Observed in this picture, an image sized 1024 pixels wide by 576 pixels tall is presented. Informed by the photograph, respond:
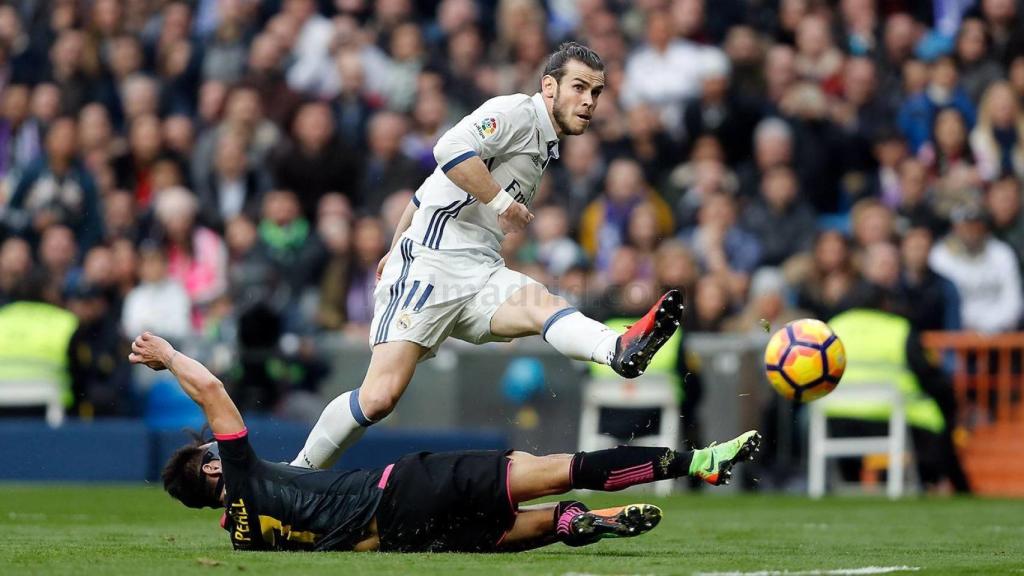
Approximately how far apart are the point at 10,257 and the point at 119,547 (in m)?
8.06

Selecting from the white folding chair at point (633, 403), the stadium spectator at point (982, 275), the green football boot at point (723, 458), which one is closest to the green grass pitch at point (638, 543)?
the green football boot at point (723, 458)

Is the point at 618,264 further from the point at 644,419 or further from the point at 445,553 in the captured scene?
the point at 445,553

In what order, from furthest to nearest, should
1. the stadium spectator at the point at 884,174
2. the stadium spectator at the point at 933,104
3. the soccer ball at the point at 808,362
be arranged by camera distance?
the stadium spectator at the point at 933,104
the stadium spectator at the point at 884,174
the soccer ball at the point at 808,362

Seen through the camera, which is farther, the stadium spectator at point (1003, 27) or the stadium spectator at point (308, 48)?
the stadium spectator at point (308, 48)

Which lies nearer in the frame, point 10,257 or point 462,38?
point 10,257

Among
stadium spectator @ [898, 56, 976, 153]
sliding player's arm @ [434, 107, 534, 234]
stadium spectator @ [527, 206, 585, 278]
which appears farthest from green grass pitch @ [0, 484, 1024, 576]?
stadium spectator @ [898, 56, 976, 153]

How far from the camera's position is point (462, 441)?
14.8 metres

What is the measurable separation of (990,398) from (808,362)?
20.2 feet

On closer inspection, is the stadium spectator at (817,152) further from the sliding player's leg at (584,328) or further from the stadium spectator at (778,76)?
the sliding player's leg at (584,328)

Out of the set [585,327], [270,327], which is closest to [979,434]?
[270,327]

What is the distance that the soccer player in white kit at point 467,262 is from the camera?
8.89 m

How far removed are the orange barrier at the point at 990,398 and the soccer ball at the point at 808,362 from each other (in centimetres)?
566

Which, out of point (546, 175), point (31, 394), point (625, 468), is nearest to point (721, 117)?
point (546, 175)

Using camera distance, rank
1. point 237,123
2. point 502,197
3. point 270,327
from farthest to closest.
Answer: point 237,123
point 270,327
point 502,197
